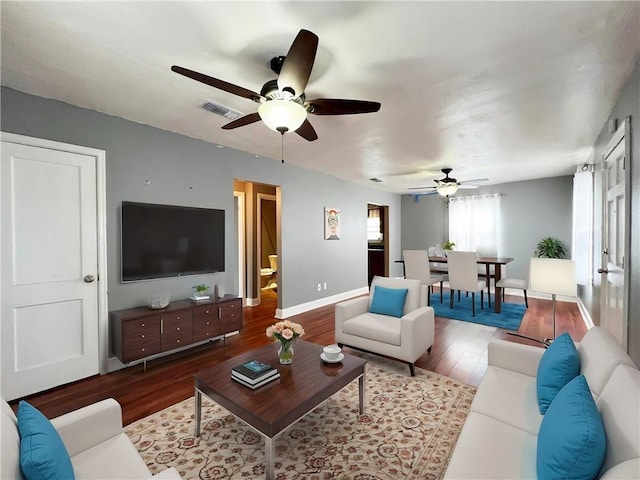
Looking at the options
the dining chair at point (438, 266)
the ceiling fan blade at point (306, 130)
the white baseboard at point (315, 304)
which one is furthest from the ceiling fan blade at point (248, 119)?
the dining chair at point (438, 266)

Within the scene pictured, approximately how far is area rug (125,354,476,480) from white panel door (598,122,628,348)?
1453 millimetres

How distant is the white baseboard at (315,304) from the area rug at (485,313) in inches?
62.8

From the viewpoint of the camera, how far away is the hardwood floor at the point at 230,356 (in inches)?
100

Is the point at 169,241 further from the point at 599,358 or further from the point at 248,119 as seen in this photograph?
the point at 599,358

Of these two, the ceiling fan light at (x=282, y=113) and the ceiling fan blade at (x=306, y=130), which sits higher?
the ceiling fan blade at (x=306, y=130)

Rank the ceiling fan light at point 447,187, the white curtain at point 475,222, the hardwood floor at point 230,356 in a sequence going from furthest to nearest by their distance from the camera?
the white curtain at point 475,222
the ceiling fan light at point 447,187
the hardwood floor at point 230,356

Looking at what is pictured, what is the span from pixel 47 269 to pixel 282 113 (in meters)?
2.56

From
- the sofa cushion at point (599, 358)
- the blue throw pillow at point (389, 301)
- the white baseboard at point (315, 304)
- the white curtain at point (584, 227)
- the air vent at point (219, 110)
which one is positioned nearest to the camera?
the sofa cushion at point (599, 358)

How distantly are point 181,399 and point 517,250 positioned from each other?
23.1 feet

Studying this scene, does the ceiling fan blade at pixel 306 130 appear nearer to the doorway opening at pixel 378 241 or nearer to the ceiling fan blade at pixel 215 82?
the ceiling fan blade at pixel 215 82

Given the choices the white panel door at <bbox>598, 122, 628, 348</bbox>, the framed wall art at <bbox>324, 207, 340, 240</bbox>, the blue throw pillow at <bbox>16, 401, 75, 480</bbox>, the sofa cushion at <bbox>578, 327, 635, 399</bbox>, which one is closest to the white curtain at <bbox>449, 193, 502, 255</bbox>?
the framed wall art at <bbox>324, 207, 340, 240</bbox>

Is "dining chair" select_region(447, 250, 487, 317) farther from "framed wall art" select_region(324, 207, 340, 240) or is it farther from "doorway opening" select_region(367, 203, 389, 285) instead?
"doorway opening" select_region(367, 203, 389, 285)

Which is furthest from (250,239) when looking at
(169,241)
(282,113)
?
(282,113)

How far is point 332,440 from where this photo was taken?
2027 millimetres
